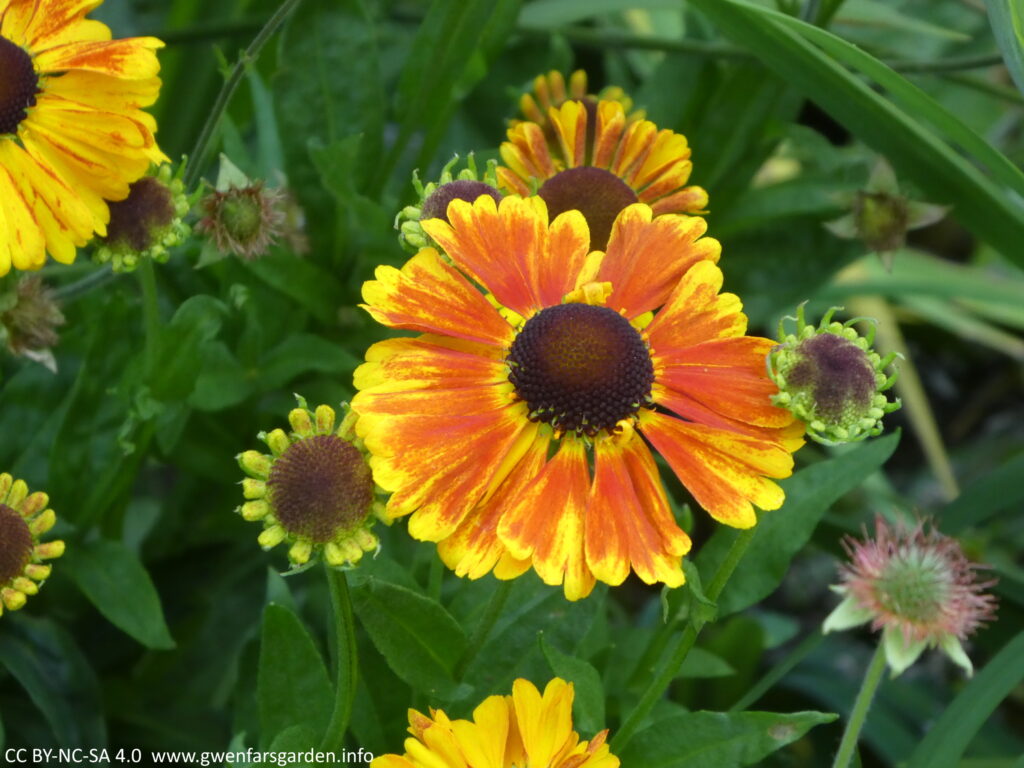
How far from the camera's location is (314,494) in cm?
74

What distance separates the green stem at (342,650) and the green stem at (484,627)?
10 centimetres

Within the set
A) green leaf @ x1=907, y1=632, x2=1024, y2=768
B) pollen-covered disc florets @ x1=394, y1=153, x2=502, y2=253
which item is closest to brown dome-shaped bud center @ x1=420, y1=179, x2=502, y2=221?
pollen-covered disc florets @ x1=394, y1=153, x2=502, y2=253

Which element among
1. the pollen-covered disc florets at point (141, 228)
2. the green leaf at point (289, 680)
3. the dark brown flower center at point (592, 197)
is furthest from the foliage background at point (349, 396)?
the dark brown flower center at point (592, 197)

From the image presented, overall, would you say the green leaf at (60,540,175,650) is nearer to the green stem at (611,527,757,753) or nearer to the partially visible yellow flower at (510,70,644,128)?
the green stem at (611,527,757,753)

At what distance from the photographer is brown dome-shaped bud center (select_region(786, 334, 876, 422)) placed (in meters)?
0.76

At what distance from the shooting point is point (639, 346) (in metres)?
0.82

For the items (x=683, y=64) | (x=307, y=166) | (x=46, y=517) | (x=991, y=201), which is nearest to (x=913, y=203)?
(x=991, y=201)

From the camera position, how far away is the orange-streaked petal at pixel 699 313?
0.83m

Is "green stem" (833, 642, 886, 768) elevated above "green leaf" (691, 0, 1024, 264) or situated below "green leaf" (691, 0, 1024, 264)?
below

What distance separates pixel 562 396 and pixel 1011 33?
1.79ft

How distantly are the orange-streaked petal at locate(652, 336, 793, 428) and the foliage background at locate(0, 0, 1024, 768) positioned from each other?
182 millimetres

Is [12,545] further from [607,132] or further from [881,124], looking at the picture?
[881,124]

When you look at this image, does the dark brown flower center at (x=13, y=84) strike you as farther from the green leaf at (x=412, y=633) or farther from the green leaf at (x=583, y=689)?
the green leaf at (x=583, y=689)

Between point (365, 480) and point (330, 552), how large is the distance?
0.05m
